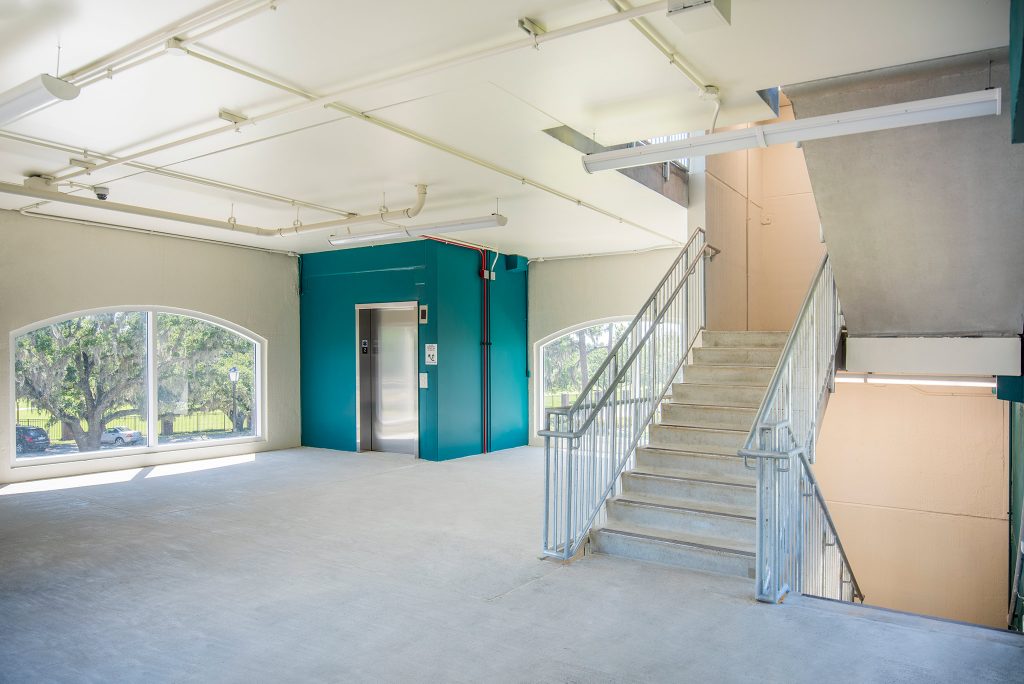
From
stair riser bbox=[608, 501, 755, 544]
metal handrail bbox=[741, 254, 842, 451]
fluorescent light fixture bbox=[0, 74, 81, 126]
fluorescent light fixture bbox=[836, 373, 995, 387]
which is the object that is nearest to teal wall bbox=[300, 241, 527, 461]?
stair riser bbox=[608, 501, 755, 544]

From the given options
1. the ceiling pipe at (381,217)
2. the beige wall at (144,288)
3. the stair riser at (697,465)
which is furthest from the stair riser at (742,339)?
the beige wall at (144,288)

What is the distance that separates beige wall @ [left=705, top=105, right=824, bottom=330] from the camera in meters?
7.98

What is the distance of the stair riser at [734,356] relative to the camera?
6195mm

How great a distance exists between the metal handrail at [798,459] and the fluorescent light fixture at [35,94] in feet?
13.8

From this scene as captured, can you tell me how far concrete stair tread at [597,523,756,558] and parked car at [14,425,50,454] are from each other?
6844mm

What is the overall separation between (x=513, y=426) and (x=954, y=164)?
24.9ft

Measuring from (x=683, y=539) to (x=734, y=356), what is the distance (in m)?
2.42

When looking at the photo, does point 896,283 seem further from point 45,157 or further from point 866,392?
point 45,157

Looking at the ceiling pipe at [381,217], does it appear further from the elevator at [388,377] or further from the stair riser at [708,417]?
the stair riser at [708,417]

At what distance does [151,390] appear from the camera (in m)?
8.67

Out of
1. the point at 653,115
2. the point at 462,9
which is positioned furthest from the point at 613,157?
the point at 462,9

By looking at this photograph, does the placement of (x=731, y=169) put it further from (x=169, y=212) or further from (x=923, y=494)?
(x=169, y=212)

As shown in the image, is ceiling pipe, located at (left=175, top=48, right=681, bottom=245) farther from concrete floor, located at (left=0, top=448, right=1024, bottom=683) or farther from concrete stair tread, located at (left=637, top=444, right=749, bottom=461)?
concrete floor, located at (left=0, top=448, right=1024, bottom=683)

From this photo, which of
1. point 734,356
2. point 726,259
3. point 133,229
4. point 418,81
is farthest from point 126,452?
point 726,259
